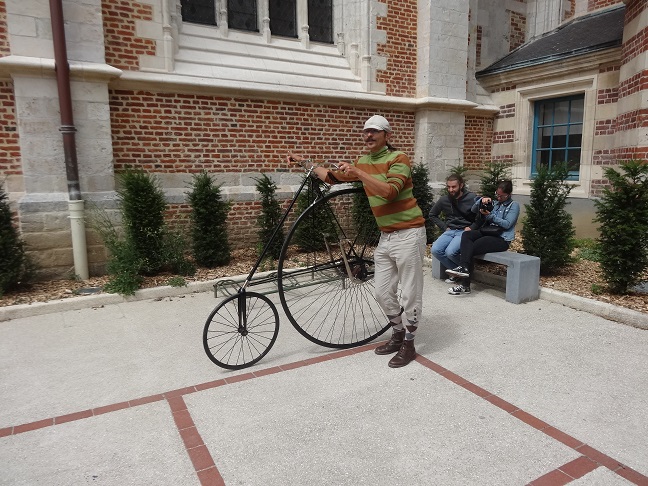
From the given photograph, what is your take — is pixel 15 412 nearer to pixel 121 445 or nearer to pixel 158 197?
pixel 121 445

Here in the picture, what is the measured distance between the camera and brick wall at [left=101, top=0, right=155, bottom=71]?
6.29 metres

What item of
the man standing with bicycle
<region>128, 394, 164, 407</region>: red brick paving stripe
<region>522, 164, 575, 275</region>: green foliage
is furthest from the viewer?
<region>522, 164, 575, 275</region>: green foliage

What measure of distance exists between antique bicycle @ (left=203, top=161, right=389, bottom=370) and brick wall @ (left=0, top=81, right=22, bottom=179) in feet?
11.2

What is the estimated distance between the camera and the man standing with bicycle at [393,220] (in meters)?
3.42

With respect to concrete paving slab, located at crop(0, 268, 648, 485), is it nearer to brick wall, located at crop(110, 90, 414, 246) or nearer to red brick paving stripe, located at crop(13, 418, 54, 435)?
red brick paving stripe, located at crop(13, 418, 54, 435)

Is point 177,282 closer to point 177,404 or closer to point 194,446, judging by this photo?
point 177,404

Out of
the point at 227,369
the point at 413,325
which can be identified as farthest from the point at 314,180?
the point at 227,369

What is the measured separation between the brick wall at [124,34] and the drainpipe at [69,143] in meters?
0.77

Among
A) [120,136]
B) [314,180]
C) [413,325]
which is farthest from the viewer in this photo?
[120,136]

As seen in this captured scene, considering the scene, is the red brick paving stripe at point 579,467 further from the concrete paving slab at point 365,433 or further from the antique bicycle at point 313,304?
the antique bicycle at point 313,304

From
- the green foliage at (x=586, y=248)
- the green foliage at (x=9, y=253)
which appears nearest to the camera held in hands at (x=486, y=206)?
the green foliage at (x=586, y=248)

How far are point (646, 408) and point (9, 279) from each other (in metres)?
6.29

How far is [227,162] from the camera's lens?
24.0ft

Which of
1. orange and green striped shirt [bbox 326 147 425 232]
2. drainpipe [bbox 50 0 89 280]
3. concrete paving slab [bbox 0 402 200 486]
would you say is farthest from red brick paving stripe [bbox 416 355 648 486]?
drainpipe [bbox 50 0 89 280]
